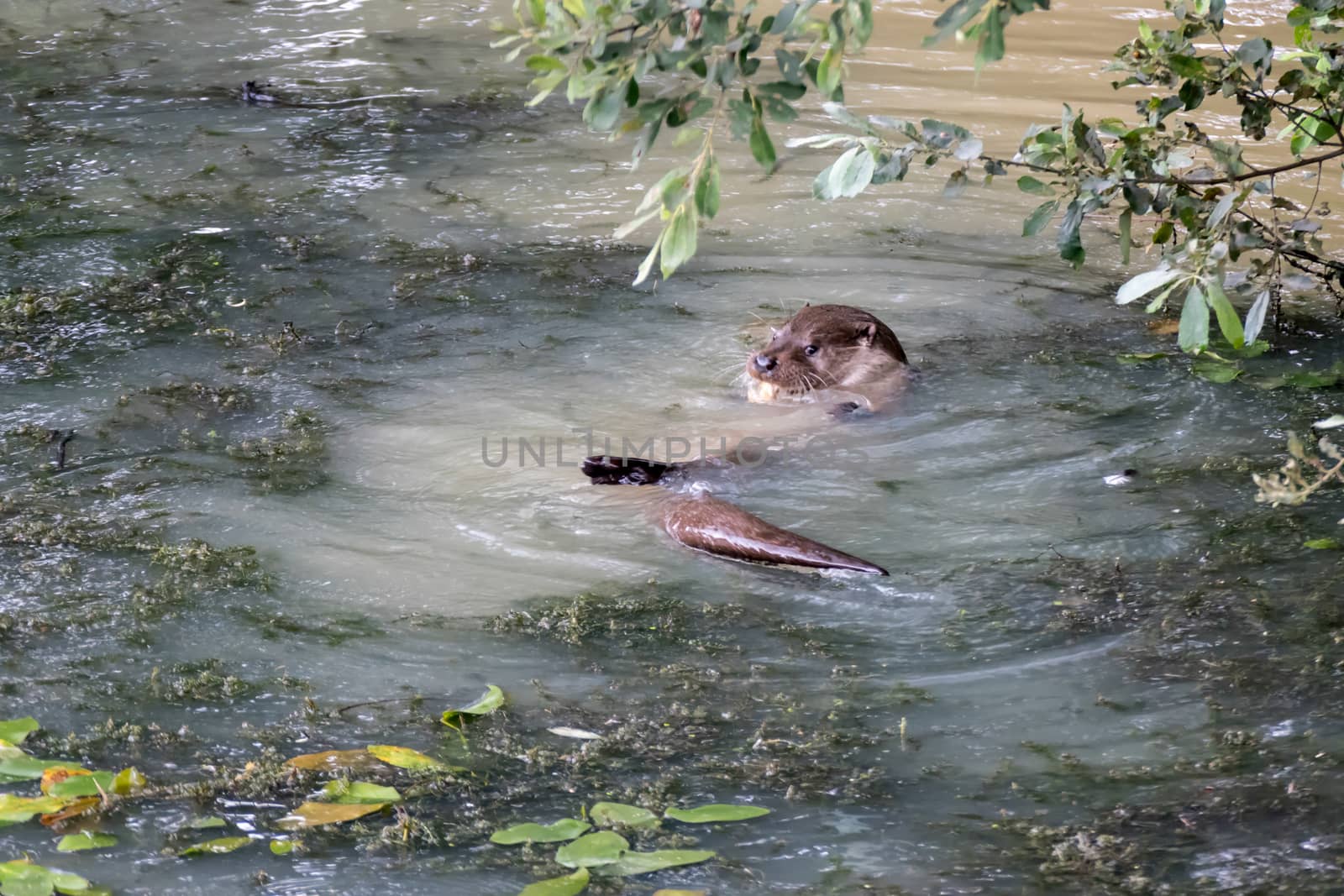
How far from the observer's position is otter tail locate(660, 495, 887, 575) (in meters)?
3.85

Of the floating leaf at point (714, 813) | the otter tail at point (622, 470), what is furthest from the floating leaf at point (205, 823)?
the otter tail at point (622, 470)

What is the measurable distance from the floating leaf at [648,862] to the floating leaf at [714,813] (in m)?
0.11

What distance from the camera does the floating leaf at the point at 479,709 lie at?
311 cm

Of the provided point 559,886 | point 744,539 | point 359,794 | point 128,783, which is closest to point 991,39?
point 744,539

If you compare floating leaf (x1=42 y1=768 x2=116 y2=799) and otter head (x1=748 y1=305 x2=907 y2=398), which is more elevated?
otter head (x1=748 y1=305 x2=907 y2=398)

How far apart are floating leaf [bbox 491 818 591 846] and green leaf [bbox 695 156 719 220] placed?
1.20 m

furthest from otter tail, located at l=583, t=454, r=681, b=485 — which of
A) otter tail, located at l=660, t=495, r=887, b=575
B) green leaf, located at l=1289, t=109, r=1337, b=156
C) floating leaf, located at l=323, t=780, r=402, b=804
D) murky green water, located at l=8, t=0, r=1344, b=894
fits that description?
green leaf, located at l=1289, t=109, r=1337, b=156

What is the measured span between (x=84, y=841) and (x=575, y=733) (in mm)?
999

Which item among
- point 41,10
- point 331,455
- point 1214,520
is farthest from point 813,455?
point 41,10

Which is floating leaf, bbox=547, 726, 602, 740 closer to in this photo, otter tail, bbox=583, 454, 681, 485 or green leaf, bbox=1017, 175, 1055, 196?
otter tail, bbox=583, 454, 681, 485

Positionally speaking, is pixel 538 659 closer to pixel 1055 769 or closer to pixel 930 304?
pixel 1055 769

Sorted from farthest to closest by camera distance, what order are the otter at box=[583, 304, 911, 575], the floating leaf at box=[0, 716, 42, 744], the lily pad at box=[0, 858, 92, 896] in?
the otter at box=[583, 304, 911, 575] → the floating leaf at box=[0, 716, 42, 744] → the lily pad at box=[0, 858, 92, 896]

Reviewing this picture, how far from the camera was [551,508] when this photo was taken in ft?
14.2

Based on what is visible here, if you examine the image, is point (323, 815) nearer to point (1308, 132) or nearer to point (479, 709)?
point (479, 709)
